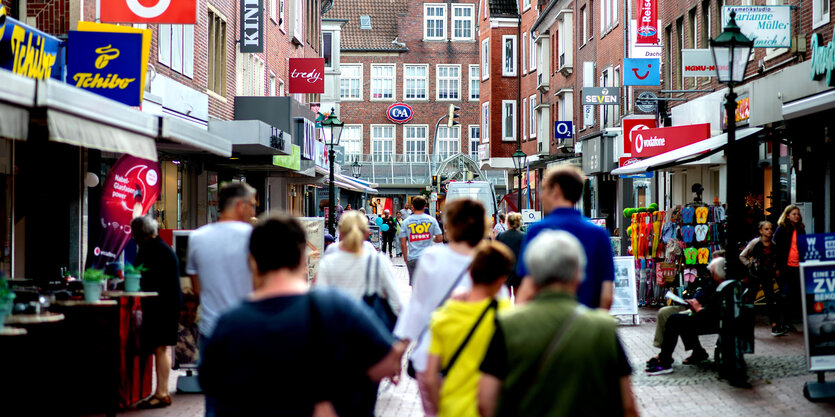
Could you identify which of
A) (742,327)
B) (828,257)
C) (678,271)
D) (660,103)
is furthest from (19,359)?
(660,103)

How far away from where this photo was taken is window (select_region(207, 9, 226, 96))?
23.3 metres

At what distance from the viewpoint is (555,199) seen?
20.0ft

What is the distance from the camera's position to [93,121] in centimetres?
827

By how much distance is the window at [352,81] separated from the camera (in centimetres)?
7700

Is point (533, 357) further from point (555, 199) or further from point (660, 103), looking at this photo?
point (660, 103)

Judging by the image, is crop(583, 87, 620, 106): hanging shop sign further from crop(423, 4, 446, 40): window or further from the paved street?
crop(423, 4, 446, 40): window

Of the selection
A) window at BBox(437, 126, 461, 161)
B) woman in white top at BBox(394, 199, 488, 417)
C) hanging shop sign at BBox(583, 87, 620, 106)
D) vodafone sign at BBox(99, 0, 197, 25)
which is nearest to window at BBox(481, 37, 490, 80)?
window at BBox(437, 126, 461, 161)

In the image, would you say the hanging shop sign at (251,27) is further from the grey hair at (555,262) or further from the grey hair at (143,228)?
the grey hair at (555,262)

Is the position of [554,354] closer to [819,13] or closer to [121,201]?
[121,201]

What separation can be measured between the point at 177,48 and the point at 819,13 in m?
11.1

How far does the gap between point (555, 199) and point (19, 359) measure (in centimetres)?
474

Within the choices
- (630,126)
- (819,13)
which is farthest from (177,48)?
(630,126)

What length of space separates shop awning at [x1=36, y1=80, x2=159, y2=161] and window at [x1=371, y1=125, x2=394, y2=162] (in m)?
67.1

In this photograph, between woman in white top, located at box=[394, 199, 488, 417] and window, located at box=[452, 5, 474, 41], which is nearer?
woman in white top, located at box=[394, 199, 488, 417]
